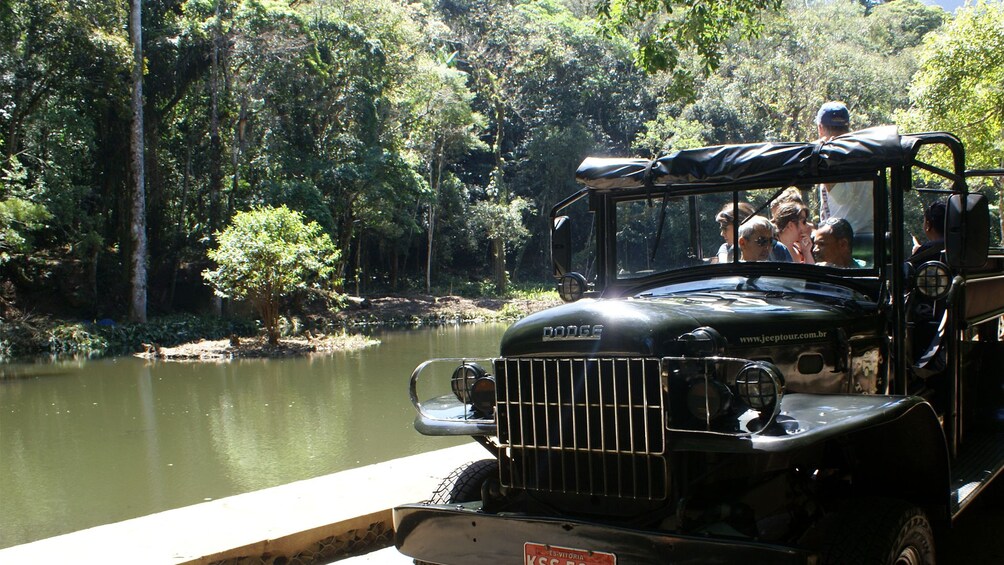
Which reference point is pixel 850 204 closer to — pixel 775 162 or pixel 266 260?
Answer: pixel 775 162

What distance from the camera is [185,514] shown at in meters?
5.77

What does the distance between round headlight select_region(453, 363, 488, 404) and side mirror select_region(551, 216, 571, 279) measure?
143cm

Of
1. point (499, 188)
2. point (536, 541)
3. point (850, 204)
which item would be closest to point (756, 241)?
point (850, 204)

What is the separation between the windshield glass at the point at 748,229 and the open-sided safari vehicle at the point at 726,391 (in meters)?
0.02

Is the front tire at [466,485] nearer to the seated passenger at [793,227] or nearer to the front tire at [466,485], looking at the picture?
the front tire at [466,485]

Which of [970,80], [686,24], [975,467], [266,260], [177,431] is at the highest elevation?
[970,80]

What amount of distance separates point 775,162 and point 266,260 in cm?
2127

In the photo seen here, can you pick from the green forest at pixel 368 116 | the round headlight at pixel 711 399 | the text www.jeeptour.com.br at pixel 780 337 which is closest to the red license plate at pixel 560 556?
the round headlight at pixel 711 399

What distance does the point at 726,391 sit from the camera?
3.54 metres

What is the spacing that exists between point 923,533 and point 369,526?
334 centimetres

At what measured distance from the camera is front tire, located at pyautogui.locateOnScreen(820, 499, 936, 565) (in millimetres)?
3463

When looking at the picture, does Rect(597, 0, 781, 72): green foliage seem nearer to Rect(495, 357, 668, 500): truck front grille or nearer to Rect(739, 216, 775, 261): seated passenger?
Rect(739, 216, 775, 261): seated passenger

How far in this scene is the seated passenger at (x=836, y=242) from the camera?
479 centimetres

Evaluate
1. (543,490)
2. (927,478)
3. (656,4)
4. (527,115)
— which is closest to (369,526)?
(543,490)
